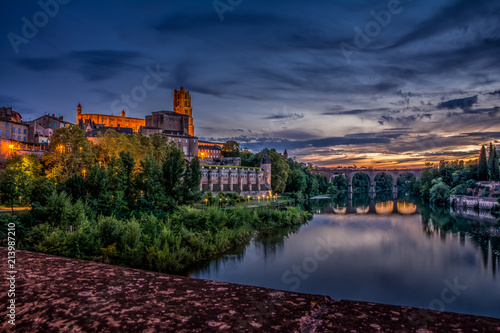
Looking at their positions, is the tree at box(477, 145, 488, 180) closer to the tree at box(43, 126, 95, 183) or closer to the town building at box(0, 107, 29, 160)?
the tree at box(43, 126, 95, 183)

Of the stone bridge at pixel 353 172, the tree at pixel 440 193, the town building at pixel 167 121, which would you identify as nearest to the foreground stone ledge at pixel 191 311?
the tree at pixel 440 193

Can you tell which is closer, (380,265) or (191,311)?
(191,311)

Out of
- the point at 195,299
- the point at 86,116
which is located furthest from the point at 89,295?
the point at 86,116

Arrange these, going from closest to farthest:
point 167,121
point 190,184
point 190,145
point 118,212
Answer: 1. point 118,212
2. point 190,184
3. point 190,145
4. point 167,121

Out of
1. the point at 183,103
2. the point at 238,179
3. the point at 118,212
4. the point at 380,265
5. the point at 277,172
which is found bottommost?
the point at 380,265

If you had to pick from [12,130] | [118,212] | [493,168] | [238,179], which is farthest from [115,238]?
[493,168]

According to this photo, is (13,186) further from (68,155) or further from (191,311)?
(191,311)

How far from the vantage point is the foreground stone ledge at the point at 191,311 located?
1.96 meters

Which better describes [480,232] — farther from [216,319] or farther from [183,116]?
[183,116]

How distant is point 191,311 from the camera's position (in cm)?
218

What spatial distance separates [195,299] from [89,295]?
0.86m

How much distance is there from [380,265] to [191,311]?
18751mm

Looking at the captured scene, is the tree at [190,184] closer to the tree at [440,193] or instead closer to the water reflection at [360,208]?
the water reflection at [360,208]

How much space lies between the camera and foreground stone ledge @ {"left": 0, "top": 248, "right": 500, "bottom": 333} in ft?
6.43
